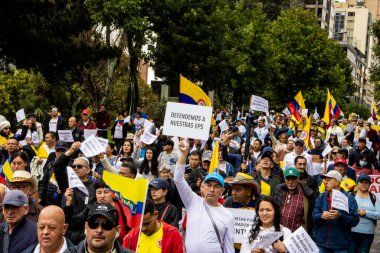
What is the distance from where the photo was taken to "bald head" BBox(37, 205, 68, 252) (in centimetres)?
509

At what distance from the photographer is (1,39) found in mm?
21359

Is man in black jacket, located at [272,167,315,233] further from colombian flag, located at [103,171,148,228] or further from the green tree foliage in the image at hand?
the green tree foliage

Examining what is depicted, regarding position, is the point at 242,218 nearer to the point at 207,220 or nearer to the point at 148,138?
the point at 207,220

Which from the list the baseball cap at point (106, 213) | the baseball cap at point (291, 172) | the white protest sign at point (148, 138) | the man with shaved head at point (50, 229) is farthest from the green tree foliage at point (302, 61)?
the baseball cap at point (106, 213)

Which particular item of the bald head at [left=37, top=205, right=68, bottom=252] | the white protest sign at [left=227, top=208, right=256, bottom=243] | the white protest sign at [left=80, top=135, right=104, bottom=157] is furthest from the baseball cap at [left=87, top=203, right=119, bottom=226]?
the white protest sign at [left=80, top=135, right=104, bottom=157]

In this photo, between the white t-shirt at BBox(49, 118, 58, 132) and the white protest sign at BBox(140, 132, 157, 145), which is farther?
the white t-shirt at BBox(49, 118, 58, 132)

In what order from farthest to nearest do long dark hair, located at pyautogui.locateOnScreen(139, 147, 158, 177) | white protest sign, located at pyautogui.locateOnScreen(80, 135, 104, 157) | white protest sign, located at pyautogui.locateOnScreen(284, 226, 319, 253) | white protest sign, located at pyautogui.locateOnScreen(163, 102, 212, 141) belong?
1. long dark hair, located at pyautogui.locateOnScreen(139, 147, 158, 177)
2. white protest sign, located at pyautogui.locateOnScreen(80, 135, 104, 157)
3. white protest sign, located at pyautogui.locateOnScreen(163, 102, 212, 141)
4. white protest sign, located at pyautogui.locateOnScreen(284, 226, 319, 253)

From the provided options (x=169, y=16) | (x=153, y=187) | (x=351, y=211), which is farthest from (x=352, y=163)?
(x=169, y=16)

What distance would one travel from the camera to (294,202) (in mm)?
8578

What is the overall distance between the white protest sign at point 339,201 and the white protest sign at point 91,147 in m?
3.11

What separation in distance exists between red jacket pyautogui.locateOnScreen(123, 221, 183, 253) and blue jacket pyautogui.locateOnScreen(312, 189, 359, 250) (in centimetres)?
309

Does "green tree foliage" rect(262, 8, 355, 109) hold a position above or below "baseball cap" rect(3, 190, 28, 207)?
above

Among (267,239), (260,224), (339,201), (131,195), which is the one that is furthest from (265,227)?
(339,201)

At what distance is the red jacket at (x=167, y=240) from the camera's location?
5875mm
